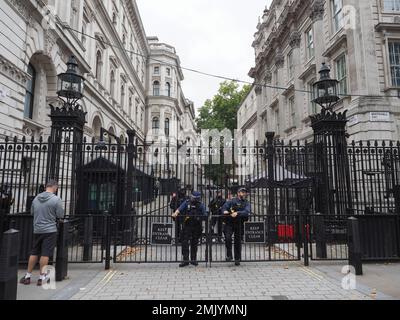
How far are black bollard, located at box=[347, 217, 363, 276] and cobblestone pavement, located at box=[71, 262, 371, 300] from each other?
0.73 meters

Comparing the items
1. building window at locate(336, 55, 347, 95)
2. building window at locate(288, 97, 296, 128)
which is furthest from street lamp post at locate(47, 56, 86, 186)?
A: building window at locate(288, 97, 296, 128)

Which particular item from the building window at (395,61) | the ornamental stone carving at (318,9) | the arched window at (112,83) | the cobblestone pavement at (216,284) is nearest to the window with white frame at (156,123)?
the arched window at (112,83)

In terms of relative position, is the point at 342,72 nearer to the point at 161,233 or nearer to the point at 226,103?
the point at 161,233

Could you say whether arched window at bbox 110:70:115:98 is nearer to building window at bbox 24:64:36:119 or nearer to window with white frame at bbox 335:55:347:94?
building window at bbox 24:64:36:119

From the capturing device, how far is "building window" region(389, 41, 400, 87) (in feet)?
55.5

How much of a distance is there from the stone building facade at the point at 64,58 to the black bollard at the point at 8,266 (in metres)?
8.22

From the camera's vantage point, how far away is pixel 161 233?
753 centimetres

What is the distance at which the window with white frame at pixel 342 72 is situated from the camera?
18656 millimetres

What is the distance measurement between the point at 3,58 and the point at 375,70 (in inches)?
708

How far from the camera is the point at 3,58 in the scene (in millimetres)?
11312

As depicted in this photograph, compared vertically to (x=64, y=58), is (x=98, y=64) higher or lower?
higher

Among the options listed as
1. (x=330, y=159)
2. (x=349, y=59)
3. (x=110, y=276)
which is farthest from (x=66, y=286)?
(x=349, y=59)

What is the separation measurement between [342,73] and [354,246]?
51.0 ft
